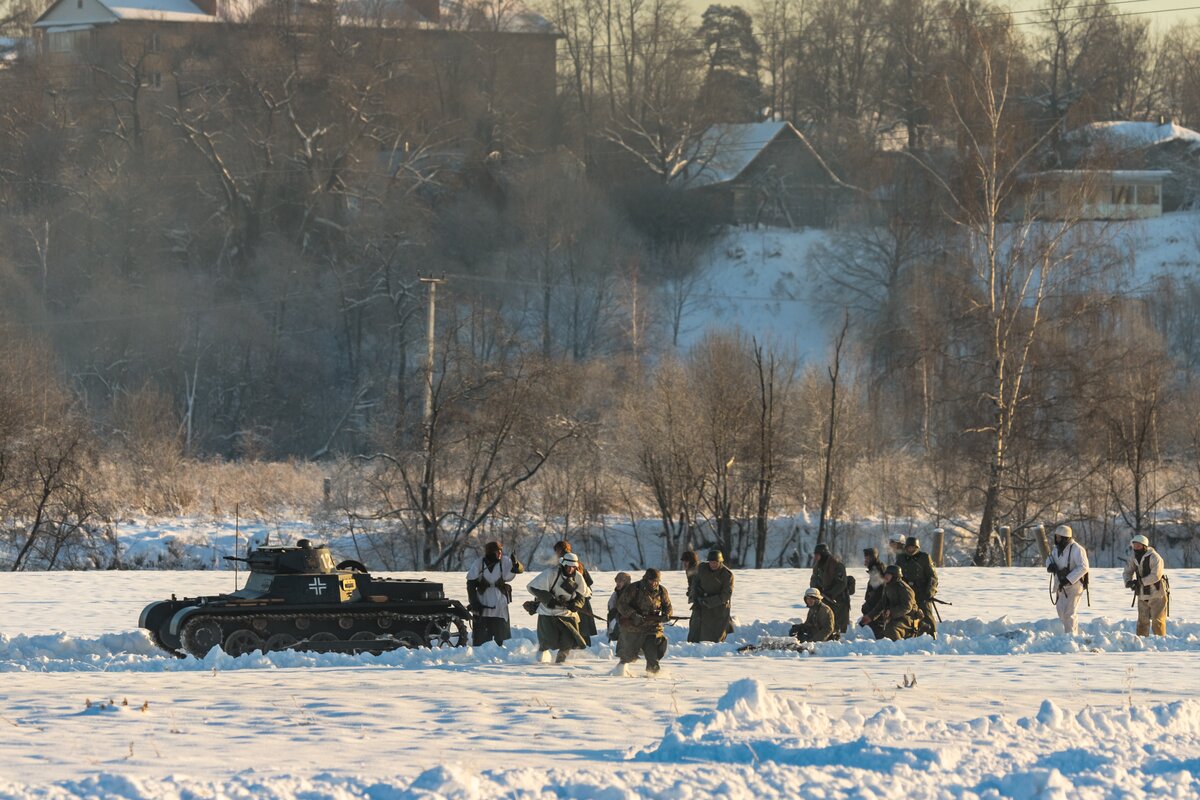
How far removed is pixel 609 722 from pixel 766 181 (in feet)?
212

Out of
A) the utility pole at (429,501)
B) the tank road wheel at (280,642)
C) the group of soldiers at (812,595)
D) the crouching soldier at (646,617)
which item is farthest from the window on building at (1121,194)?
the crouching soldier at (646,617)

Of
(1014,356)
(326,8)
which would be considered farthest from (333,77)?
(1014,356)

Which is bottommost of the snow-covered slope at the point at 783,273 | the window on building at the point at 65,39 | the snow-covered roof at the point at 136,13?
the snow-covered slope at the point at 783,273

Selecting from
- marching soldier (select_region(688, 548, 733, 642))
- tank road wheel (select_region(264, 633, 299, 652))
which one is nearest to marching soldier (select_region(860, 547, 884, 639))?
marching soldier (select_region(688, 548, 733, 642))

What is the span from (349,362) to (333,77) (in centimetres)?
1446

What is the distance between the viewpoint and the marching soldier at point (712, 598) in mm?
19375

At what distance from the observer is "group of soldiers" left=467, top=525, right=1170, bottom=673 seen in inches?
707

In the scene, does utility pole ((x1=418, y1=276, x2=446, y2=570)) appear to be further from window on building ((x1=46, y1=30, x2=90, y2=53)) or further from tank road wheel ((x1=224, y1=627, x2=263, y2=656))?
window on building ((x1=46, y1=30, x2=90, y2=53))

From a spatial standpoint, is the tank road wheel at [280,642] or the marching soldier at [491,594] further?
the tank road wheel at [280,642]

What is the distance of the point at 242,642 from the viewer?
2108 centimetres

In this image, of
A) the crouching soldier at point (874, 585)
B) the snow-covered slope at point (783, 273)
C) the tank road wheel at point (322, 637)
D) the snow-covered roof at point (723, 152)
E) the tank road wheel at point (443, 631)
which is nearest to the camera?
the crouching soldier at point (874, 585)

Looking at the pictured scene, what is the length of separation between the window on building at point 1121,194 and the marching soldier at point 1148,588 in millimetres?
28350

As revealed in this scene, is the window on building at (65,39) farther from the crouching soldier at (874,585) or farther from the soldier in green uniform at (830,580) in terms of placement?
the crouching soldier at (874,585)

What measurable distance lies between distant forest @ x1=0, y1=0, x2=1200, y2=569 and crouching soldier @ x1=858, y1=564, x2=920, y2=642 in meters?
15.7
